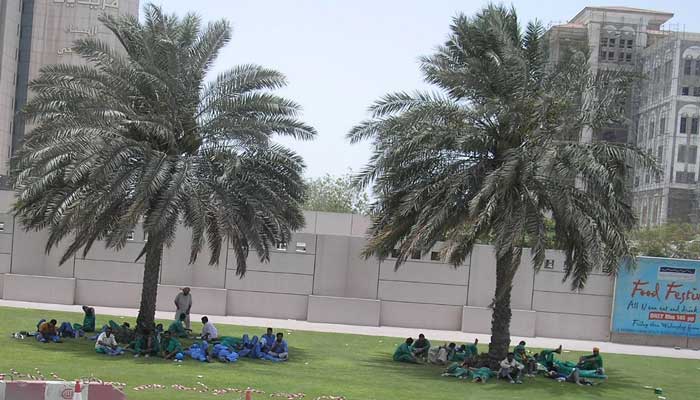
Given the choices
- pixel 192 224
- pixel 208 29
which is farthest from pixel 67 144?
pixel 208 29

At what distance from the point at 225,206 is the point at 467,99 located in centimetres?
693

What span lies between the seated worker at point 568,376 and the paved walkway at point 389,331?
7376mm

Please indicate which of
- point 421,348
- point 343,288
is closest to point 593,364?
point 421,348

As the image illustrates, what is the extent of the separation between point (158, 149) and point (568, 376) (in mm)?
12244

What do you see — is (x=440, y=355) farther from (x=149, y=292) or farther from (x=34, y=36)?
(x=34, y=36)

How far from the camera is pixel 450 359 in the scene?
2444 centimetres

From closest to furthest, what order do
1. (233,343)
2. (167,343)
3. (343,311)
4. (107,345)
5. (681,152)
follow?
(107,345), (167,343), (233,343), (343,311), (681,152)

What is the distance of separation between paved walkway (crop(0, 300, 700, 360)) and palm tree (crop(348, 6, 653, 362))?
8002 millimetres

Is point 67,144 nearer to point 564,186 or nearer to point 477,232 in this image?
point 477,232

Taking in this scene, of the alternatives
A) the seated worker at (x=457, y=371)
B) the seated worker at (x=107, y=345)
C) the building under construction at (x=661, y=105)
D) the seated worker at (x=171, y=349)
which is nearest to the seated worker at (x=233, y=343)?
the seated worker at (x=171, y=349)

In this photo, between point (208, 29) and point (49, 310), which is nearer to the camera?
point (208, 29)

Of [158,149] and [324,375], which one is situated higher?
[158,149]

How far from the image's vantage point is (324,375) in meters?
20.5

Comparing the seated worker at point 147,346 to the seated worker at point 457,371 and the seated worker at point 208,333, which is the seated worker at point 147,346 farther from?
the seated worker at point 457,371
